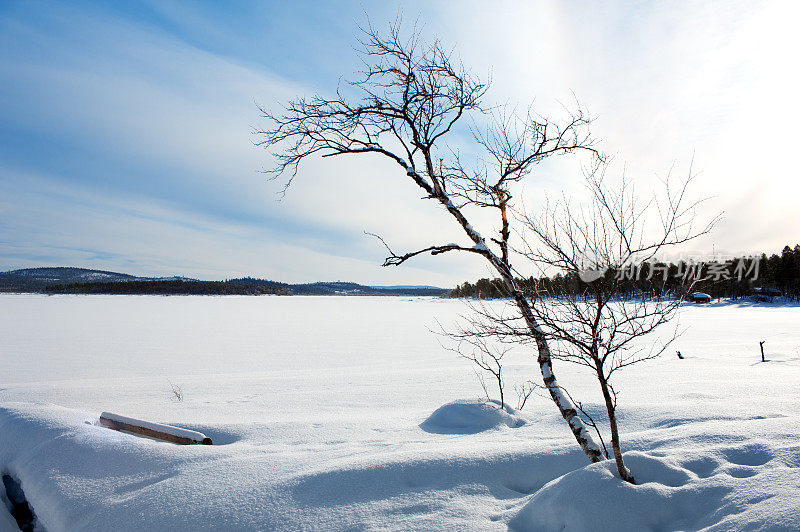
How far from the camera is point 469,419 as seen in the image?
546cm

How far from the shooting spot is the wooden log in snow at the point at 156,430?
4.63 meters

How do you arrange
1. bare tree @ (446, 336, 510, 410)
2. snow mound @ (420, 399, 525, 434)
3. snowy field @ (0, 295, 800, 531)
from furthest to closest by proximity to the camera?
bare tree @ (446, 336, 510, 410) < snow mound @ (420, 399, 525, 434) < snowy field @ (0, 295, 800, 531)

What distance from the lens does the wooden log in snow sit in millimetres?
4633

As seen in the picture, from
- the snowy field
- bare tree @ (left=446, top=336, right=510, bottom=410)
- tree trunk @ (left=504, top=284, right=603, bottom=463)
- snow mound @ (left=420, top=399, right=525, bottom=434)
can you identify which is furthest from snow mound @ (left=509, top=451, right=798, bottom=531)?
snow mound @ (left=420, top=399, right=525, bottom=434)

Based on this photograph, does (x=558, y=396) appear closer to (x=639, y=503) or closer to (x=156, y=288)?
(x=639, y=503)

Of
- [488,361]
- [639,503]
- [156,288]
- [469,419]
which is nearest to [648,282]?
[639,503]

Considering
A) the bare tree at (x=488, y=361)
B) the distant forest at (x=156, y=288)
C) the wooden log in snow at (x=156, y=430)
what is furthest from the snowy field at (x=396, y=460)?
the distant forest at (x=156, y=288)

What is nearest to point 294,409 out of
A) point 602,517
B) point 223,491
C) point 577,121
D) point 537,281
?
point 223,491

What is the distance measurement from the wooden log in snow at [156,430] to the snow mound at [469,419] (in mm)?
2763

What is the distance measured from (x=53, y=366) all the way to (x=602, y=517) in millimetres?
14035

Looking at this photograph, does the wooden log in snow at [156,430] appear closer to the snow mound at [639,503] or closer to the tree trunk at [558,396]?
the snow mound at [639,503]

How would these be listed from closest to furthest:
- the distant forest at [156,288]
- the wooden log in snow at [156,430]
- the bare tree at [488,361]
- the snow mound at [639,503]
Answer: the snow mound at [639,503], the wooden log in snow at [156,430], the bare tree at [488,361], the distant forest at [156,288]

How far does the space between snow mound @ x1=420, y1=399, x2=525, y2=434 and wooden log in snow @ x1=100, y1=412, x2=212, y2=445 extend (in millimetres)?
2763

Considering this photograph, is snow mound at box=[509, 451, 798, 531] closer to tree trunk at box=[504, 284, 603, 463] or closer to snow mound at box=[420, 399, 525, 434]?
tree trunk at box=[504, 284, 603, 463]
